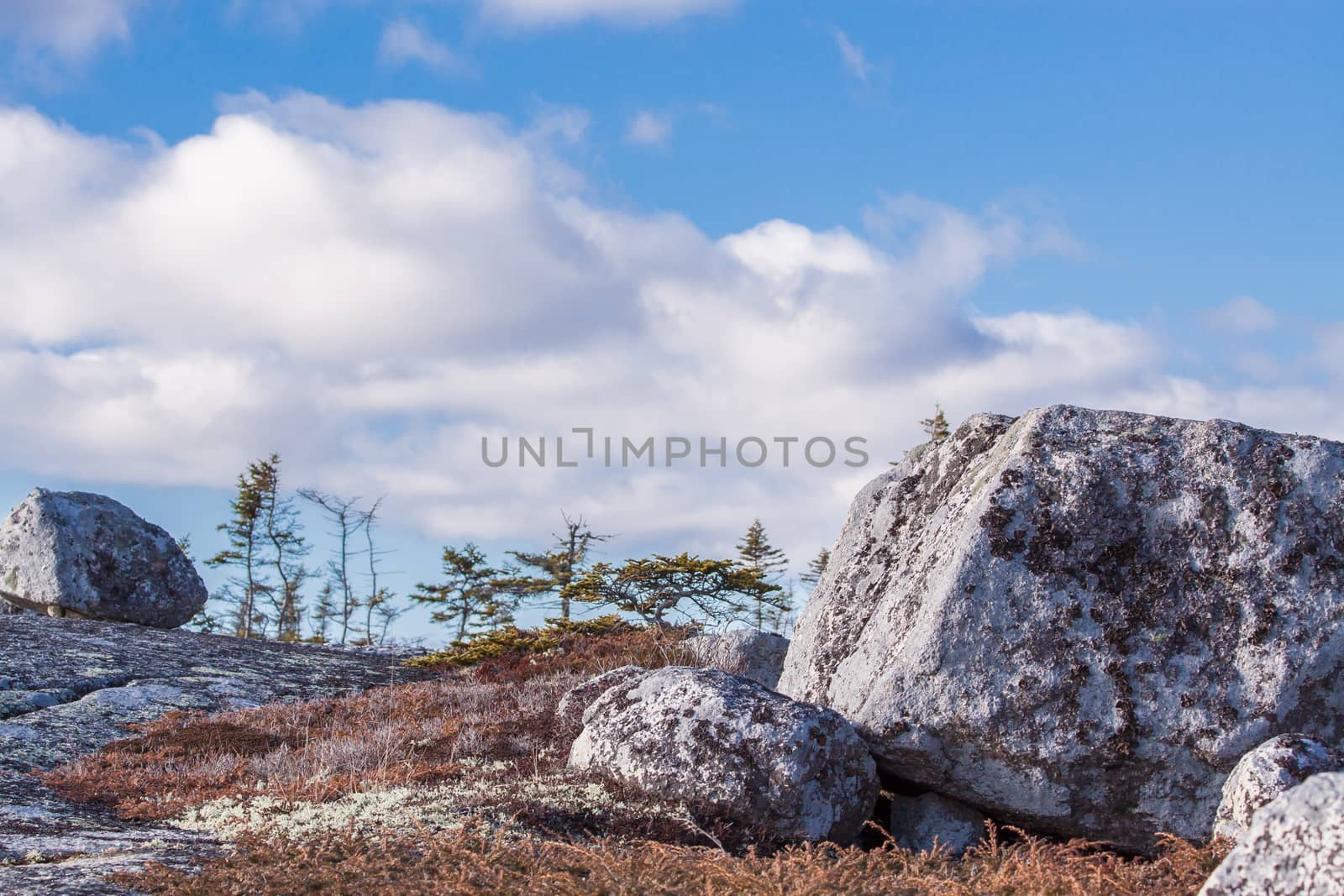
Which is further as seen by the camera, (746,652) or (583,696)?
(746,652)

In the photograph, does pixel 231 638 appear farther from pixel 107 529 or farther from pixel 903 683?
pixel 903 683

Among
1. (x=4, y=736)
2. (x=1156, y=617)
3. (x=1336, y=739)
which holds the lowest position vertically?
(x=4, y=736)

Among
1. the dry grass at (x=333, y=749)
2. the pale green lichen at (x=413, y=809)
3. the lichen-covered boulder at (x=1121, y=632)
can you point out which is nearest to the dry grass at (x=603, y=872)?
the pale green lichen at (x=413, y=809)

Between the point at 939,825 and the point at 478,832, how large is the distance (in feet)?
12.0

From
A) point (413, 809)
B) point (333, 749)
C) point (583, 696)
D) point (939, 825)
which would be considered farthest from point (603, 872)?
point (583, 696)

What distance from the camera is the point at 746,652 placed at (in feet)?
54.5

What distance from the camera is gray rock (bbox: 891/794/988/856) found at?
8062mm

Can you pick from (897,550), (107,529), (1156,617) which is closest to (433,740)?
(897,550)

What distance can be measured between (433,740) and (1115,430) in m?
7.27

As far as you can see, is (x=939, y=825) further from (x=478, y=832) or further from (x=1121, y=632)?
(x=478, y=832)

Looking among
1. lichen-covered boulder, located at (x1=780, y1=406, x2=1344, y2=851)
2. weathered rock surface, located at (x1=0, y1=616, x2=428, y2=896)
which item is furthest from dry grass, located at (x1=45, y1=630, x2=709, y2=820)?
lichen-covered boulder, located at (x1=780, y1=406, x2=1344, y2=851)

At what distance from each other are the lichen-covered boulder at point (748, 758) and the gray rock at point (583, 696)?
257 centimetres

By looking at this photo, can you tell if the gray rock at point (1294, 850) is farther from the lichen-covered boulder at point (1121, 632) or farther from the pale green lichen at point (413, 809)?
the pale green lichen at point (413, 809)

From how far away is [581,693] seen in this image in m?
11.6
